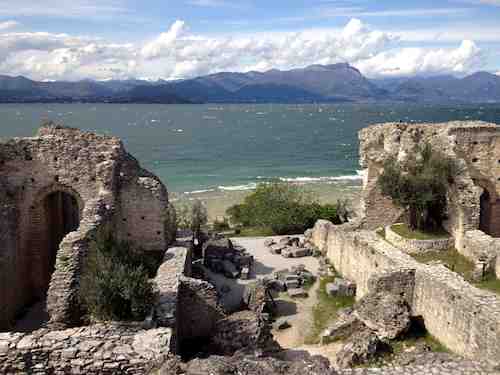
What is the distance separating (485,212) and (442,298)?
9288 millimetres

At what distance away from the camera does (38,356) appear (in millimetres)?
9828

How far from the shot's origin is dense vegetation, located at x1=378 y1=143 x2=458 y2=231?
62.0ft

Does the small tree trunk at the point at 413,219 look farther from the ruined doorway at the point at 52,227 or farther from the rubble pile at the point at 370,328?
the ruined doorway at the point at 52,227

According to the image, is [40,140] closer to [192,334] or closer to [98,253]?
[98,253]

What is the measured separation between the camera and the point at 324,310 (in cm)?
1786

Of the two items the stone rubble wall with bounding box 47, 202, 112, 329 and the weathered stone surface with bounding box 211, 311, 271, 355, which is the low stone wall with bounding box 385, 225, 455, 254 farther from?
the stone rubble wall with bounding box 47, 202, 112, 329

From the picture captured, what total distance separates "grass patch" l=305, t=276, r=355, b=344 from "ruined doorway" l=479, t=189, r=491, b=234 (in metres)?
7.18

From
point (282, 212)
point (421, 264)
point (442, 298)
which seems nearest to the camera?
point (442, 298)

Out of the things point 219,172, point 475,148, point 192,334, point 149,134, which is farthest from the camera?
point 149,134

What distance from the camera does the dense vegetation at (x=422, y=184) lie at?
62.0ft

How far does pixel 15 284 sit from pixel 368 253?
1142 cm

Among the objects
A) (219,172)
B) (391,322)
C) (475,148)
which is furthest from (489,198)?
(219,172)

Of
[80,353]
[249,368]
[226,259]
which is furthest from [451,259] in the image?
[80,353]

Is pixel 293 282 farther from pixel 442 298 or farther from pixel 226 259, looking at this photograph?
pixel 442 298
